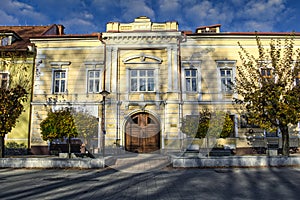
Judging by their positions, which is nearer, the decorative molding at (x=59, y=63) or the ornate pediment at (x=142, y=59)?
the ornate pediment at (x=142, y=59)

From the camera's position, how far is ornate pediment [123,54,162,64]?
624 inches

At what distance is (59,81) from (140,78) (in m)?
5.64

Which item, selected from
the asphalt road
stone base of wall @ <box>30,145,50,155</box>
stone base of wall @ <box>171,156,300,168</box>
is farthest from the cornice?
the asphalt road

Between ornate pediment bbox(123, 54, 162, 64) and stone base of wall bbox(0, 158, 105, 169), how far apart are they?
7.48 metres

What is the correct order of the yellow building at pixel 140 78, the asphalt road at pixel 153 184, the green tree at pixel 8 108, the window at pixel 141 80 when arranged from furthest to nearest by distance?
the window at pixel 141 80
the yellow building at pixel 140 78
the green tree at pixel 8 108
the asphalt road at pixel 153 184

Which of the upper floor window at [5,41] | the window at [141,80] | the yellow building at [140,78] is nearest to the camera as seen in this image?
the yellow building at [140,78]

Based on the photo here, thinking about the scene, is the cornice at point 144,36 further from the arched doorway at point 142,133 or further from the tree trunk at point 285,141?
the tree trunk at point 285,141

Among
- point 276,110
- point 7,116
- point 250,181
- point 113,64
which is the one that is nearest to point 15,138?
point 7,116

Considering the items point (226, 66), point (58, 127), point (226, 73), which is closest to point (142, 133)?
point (58, 127)

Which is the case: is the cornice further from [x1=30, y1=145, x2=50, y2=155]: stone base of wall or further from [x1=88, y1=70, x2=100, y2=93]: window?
[x1=30, y1=145, x2=50, y2=155]: stone base of wall

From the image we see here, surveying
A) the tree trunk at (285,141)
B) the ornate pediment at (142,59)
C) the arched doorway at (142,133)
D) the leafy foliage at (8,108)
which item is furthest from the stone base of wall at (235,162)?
the leafy foliage at (8,108)

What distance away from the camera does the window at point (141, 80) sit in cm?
1583

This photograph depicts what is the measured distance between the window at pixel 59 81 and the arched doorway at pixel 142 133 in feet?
16.8

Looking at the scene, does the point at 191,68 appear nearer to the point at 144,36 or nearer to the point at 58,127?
the point at 144,36
